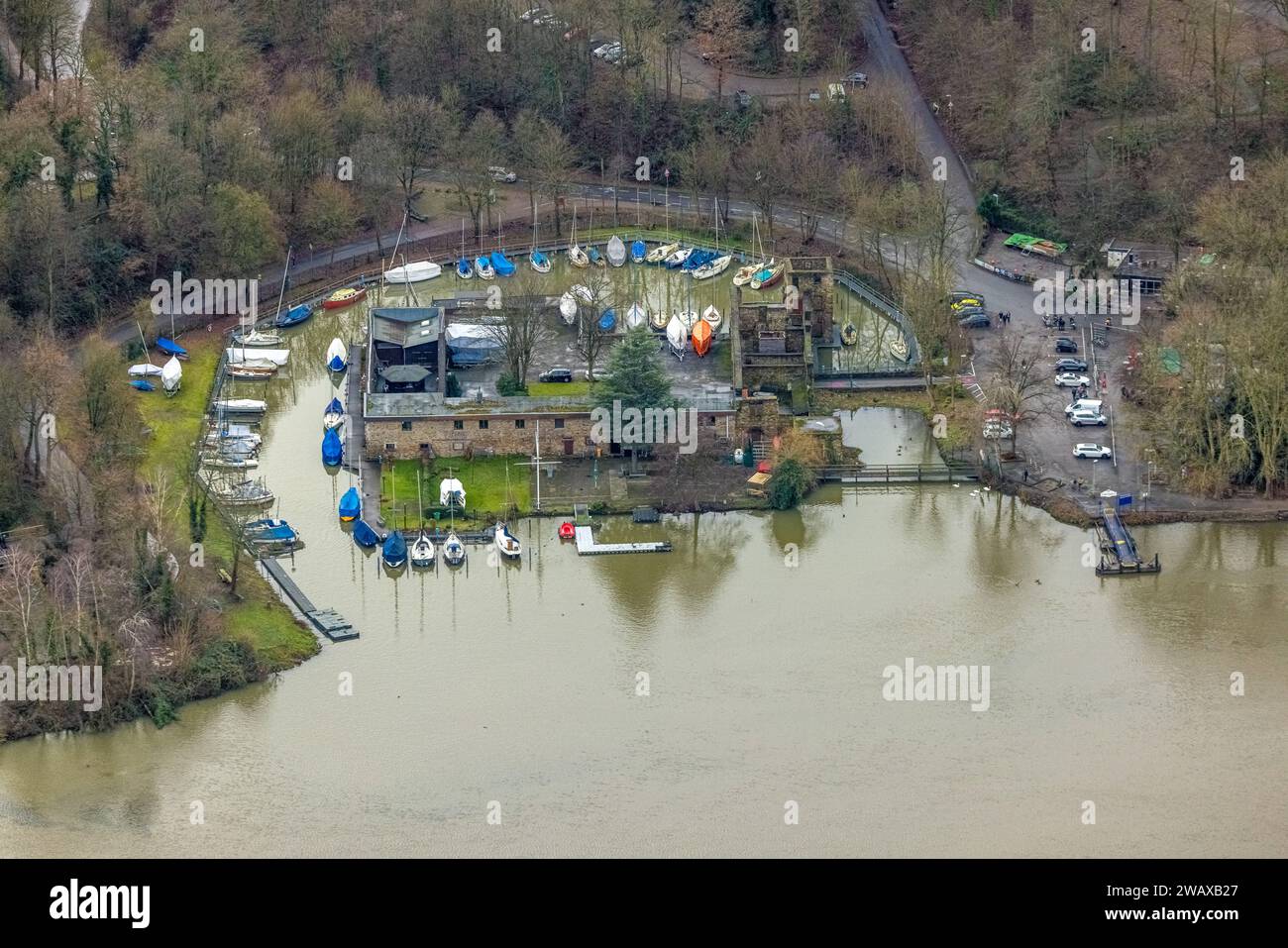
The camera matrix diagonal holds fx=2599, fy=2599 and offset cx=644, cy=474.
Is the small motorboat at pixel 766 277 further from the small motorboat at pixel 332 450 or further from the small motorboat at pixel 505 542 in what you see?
the small motorboat at pixel 505 542

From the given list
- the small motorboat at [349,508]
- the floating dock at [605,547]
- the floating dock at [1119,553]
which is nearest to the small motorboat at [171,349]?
the small motorboat at [349,508]

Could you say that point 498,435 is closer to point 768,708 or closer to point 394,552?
point 394,552

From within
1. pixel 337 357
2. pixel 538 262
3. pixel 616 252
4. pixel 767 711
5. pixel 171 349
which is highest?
pixel 616 252

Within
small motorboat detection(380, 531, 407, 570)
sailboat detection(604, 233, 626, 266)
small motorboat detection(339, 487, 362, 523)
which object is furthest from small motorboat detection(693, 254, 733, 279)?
small motorboat detection(380, 531, 407, 570)

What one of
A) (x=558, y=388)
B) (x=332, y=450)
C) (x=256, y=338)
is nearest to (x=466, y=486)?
(x=332, y=450)

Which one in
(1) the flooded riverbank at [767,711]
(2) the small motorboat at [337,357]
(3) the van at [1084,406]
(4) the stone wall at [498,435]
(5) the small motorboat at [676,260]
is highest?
(5) the small motorboat at [676,260]

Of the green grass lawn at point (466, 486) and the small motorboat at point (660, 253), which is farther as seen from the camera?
the small motorboat at point (660, 253)

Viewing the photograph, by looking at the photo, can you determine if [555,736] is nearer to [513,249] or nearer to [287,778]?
[287,778]
